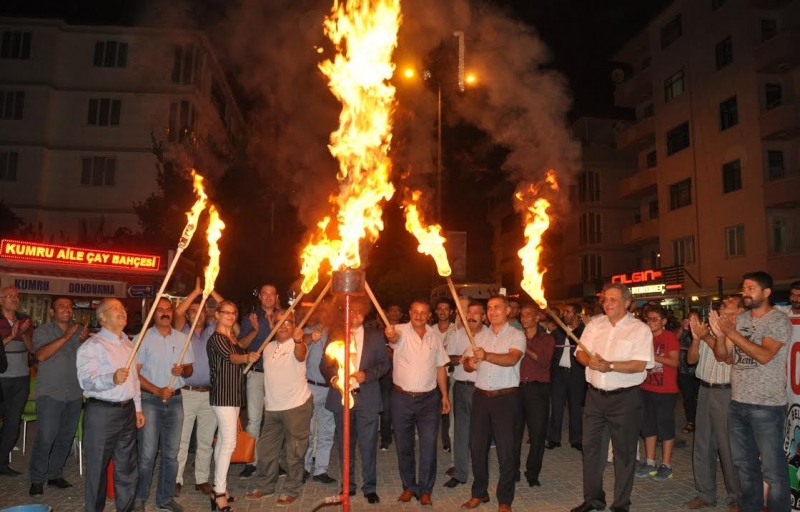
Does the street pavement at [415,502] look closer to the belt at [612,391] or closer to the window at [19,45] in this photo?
the belt at [612,391]

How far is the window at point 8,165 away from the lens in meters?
29.0

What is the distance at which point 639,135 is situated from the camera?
32.1 metres

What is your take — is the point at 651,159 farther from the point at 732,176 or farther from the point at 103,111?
the point at 103,111

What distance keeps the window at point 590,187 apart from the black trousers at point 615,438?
106 feet

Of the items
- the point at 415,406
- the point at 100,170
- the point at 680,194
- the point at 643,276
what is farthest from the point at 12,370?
the point at 680,194

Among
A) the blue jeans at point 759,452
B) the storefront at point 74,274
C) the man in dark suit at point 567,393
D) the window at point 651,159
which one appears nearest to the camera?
the blue jeans at point 759,452

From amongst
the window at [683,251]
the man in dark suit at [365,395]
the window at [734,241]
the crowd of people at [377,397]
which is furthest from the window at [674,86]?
the man in dark suit at [365,395]

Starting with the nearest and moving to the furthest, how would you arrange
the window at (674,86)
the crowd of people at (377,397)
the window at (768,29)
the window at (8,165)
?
the crowd of people at (377,397)
the window at (768,29)
the window at (674,86)
the window at (8,165)

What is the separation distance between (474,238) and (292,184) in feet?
96.2

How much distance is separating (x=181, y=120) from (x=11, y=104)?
8.49m

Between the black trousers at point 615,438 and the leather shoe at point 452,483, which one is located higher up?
the black trousers at point 615,438

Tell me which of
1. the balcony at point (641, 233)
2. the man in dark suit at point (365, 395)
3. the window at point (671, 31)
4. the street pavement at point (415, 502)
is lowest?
the street pavement at point (415, 502)

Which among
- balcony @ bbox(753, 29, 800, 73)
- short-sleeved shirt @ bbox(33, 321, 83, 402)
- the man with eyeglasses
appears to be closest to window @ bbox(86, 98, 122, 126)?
the man with eyeglasses

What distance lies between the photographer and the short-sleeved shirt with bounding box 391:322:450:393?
22.3 ft
